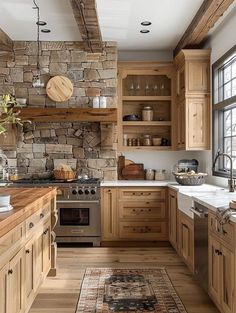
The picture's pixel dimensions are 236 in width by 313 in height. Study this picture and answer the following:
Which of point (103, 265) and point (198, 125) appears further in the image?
point (198, 125)

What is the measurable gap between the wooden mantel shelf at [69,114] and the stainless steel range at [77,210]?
35.9 inches

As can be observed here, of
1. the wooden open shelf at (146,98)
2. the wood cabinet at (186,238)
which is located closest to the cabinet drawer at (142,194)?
the wood cabinet at (186,238)

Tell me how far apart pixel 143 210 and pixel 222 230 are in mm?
2771

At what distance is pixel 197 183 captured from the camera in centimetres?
524

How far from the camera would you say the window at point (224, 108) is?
197 inches

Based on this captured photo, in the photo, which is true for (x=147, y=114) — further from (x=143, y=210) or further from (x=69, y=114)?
(x=143, y=210)

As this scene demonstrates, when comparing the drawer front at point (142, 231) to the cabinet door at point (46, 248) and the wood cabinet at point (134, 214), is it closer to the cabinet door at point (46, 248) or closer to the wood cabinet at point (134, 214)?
the wood cabinet at point (134, 214)

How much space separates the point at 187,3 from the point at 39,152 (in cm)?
308

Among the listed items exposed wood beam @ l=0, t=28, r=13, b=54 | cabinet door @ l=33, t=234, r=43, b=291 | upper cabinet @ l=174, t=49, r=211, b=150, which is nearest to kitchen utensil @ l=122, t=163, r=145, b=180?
upper cabinet @ l=174, t=49, r=211, b=150

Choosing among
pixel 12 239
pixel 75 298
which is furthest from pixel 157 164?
pixel 12 239

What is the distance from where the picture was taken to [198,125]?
18.5 feet

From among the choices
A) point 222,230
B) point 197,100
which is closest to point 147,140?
point 197,100

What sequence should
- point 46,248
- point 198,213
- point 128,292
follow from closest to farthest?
point 198,213 < point 128,292 < point 46,248

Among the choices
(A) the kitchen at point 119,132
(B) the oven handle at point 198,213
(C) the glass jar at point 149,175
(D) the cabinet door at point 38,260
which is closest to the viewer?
(D) the cabinet door at point 38,260
